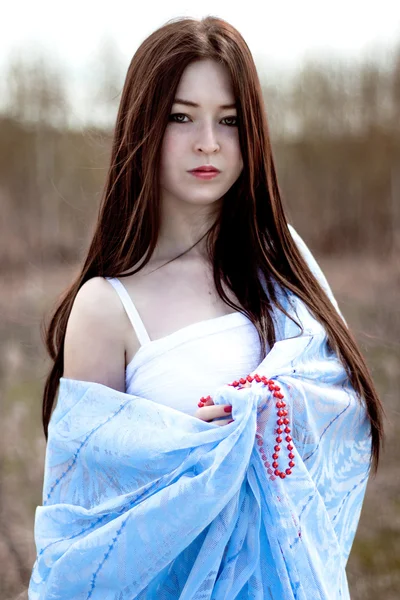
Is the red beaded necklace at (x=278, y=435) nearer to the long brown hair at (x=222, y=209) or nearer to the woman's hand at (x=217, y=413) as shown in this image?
the woman's hand at (x=217, y=413)

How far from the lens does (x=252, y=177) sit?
5.36 feet

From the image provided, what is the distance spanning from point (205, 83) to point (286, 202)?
5805mm

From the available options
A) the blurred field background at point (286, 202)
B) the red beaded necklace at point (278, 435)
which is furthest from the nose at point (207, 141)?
the blurred field background at point (286, 202)

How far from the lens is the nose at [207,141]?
151cm

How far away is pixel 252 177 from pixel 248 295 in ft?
0.75

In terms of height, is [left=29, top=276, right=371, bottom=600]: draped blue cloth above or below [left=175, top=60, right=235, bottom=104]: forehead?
below

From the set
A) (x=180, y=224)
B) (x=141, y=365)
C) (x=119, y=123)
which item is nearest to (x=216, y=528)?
(x=141, y=365)

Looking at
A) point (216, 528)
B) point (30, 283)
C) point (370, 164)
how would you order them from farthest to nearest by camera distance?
point (370, 164)
point (30, 283)
point (216, 528)

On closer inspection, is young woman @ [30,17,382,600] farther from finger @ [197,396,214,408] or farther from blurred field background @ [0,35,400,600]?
blurred field background @ [0,35,400,600]

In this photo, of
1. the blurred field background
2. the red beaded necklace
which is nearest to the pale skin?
the red beaded necklace

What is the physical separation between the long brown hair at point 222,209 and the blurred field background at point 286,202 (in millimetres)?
1956

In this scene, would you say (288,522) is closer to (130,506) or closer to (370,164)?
(130,506)

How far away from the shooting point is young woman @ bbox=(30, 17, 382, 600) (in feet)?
4.58

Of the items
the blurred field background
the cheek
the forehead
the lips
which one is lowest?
the blurred field background
